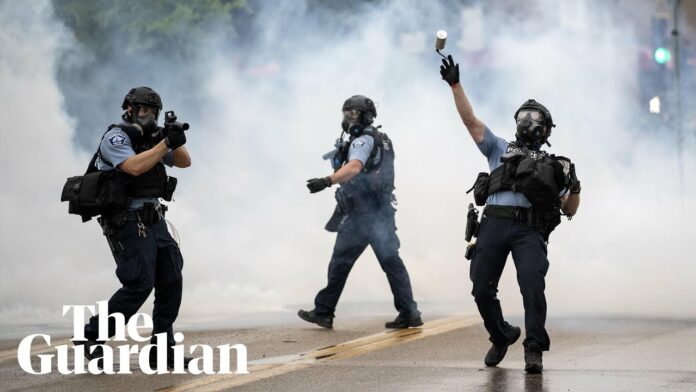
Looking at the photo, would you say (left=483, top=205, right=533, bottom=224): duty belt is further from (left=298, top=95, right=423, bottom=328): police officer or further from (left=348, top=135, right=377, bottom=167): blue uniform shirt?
(left=298, top=95, right=423, bottom=328): police officer

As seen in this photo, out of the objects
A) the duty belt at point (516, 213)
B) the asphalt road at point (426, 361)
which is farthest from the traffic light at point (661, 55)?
the duty belt at point (516, 213)

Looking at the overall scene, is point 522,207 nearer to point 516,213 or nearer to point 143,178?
point 516,213

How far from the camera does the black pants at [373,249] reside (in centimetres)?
1150

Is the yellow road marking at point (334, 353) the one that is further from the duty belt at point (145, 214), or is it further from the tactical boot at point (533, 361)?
the tactical boot at point (533, 361)

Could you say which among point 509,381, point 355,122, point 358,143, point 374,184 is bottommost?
point 509,381

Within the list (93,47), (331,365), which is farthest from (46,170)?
(331,365)

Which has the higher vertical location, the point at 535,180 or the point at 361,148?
the point at 361,148

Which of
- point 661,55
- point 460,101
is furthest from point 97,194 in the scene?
point 661,55

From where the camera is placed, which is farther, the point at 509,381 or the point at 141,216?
the point at 141,216

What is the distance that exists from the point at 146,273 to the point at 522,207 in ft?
6.74

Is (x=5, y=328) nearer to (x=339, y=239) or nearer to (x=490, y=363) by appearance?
A: (x=339, y=239)

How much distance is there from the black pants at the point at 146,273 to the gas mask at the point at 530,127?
2008mm

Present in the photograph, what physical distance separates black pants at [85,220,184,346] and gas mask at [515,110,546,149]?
2008 millimetres

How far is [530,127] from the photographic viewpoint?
894cm
